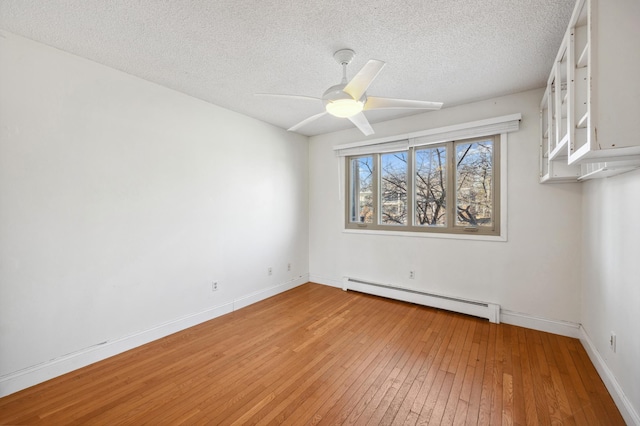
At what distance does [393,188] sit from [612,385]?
108 inches

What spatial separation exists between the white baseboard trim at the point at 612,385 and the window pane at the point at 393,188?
2104 millimetres

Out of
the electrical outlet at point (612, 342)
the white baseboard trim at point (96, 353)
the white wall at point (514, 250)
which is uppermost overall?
the white wall at point (514, 250)

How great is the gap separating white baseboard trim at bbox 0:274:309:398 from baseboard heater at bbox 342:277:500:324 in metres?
1.70

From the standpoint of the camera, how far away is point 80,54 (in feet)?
7.02

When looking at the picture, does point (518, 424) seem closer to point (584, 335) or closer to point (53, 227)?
point (584, 335)

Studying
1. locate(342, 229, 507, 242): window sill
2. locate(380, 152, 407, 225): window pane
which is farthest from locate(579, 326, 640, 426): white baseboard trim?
locate(380, 152, 407, 225): window pane

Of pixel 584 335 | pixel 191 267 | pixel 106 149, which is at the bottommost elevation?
pixel 584 335

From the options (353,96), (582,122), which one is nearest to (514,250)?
(582,122)

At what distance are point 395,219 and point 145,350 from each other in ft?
10.7

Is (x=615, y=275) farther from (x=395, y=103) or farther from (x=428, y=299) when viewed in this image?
(x=395, y=103)

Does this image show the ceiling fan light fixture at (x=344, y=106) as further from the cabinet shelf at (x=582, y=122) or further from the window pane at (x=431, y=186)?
the window pane at (x=431, y=186)

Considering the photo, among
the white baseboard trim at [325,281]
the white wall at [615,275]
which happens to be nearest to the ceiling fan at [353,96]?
the white wall at [615,275]

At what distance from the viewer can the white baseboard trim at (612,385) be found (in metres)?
1.54

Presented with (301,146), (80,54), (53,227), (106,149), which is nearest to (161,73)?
(80,54)
